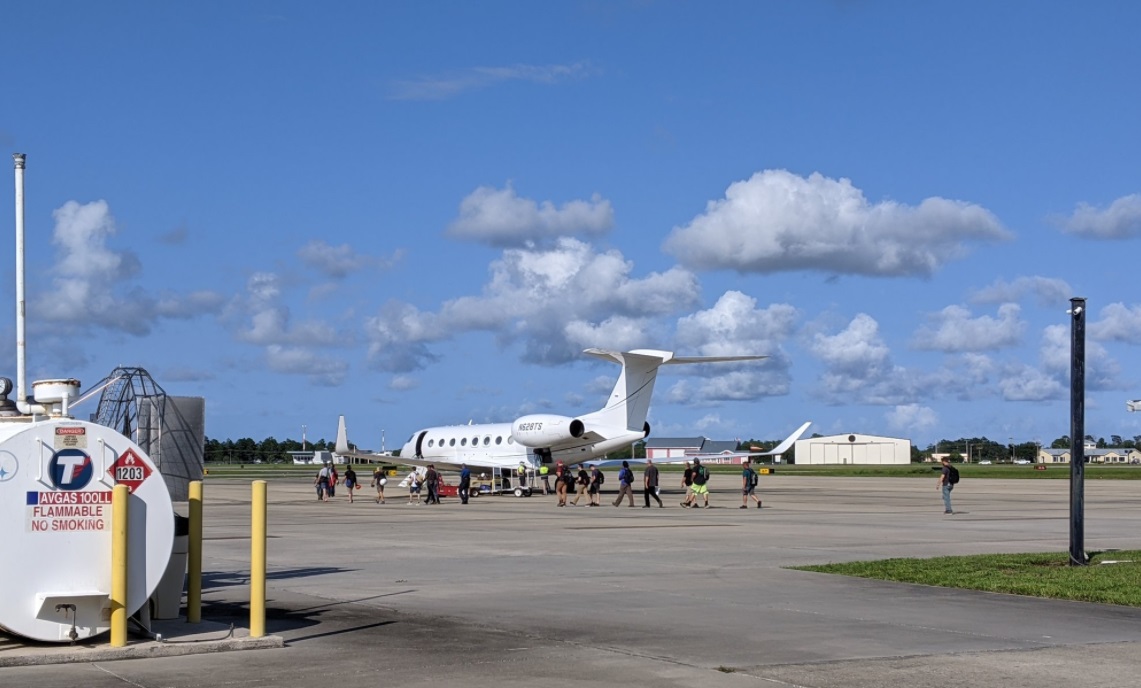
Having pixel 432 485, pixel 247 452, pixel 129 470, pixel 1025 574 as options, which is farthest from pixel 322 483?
pixel 247 452

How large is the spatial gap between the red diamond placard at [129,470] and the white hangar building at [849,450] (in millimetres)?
171981

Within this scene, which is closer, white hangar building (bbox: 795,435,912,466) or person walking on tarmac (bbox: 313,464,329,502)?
person walking on tarmac (bbox: 313,464,329,502)

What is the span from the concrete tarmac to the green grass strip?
24.0 inches

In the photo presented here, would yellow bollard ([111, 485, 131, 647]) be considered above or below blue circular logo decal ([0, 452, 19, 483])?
below

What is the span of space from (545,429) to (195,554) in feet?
138

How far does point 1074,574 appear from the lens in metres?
19.0

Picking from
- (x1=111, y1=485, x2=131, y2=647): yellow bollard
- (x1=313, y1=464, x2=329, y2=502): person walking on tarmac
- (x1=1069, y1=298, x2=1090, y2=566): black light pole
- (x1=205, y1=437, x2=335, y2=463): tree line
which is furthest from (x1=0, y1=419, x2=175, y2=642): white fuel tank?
(x1=205, y1=437, x2=335, y2=463): tree line

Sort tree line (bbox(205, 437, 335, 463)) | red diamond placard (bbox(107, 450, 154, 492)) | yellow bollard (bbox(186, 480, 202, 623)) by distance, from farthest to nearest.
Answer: tree line (bbox(205, 437, 335, 463)), yellow bollard (bbox(186, 480, 202, 623)), red diamond placard (bbox(107, 450, 154, 492))

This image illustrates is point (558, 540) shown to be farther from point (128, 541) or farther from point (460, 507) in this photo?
point (460, 507)

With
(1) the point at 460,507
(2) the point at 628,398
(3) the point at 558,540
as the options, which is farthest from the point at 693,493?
(3) the point at 558,540

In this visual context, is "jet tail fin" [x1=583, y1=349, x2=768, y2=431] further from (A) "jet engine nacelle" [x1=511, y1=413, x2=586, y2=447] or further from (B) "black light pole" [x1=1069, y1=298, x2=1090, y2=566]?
(B) "black light pole" [x1=1069, y1=298, x2=1090, y2=566]

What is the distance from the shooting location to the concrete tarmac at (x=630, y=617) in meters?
10.8

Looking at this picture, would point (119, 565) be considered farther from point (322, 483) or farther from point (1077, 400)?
point (322, 483)

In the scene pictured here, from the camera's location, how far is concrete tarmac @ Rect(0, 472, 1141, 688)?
1077 cm
